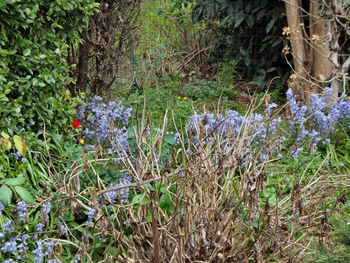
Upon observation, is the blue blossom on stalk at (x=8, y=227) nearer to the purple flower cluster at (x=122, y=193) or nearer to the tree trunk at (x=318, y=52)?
the purple flower cluster at (x=122, y=193)

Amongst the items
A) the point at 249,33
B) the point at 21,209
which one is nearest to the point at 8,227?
the point at 21,209

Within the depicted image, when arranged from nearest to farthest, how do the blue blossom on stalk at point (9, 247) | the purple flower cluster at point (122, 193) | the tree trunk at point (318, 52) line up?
the blue blossom on stalk at point (9, 247) → the purple flower cluster at point (122, 193) → the tree trunk at point (318, 52)

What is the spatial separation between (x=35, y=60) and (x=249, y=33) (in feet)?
15.3

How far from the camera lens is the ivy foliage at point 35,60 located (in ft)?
11.0

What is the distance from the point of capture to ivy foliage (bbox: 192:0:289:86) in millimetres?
6723

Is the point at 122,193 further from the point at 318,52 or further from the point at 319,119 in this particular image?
the point at 318,52

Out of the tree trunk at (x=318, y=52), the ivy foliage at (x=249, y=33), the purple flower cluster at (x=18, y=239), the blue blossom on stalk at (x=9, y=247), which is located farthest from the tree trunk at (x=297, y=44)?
the blue blossom on stalk at (x=9, y=247)

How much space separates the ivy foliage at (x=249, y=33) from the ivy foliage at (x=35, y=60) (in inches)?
142

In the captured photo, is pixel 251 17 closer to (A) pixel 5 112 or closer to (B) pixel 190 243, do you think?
(A) pixel 5 112

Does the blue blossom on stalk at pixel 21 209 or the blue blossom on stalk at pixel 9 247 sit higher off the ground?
the blue blossom on stalk at pixel 21 209

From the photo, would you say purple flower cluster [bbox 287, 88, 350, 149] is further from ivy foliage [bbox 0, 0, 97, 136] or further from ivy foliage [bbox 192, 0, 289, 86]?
ivy foliage [bbox 0, 0, 97, 136]

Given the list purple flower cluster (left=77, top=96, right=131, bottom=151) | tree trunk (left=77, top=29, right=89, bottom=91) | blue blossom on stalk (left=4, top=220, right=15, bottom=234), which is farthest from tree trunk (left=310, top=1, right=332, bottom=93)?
blue blossom on stalk (left=4, top=220, right=15, bottom=234)

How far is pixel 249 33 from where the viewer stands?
736cm

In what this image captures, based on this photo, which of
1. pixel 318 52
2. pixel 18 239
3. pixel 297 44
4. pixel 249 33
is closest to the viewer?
pixel 18 239
